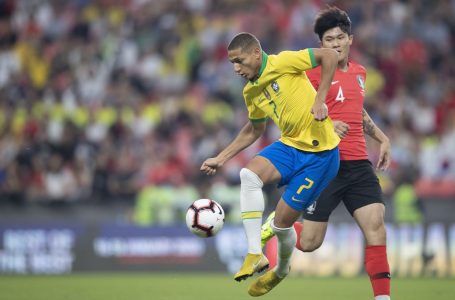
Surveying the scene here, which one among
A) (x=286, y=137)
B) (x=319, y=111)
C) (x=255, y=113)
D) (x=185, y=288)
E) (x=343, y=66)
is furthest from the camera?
(x=185, y=288)

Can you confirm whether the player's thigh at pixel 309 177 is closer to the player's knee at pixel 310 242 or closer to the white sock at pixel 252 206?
the white sock at pixel 252 206

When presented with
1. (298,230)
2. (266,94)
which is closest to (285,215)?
(298,230)

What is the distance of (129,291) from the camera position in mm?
11828

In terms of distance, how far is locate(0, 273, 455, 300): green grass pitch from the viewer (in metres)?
11.0

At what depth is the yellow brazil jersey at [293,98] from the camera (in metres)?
8.32

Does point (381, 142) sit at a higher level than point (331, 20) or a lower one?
lower

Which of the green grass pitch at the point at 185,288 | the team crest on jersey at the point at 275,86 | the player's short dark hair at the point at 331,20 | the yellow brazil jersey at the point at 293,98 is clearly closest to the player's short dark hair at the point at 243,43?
the yellow brazil jersey at the point at 293,98

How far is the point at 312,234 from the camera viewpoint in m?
9.10

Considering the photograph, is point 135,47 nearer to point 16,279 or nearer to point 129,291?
point 16,279

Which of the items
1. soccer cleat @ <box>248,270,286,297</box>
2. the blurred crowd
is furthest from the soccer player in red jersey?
the blurred crowd

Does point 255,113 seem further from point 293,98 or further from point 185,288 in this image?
point 185,288

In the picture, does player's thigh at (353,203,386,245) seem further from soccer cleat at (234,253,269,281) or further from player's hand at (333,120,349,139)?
soccer cleat at (234,253,269,281)

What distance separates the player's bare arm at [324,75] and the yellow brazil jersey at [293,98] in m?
0.09

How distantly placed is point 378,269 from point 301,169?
40.7 inches
